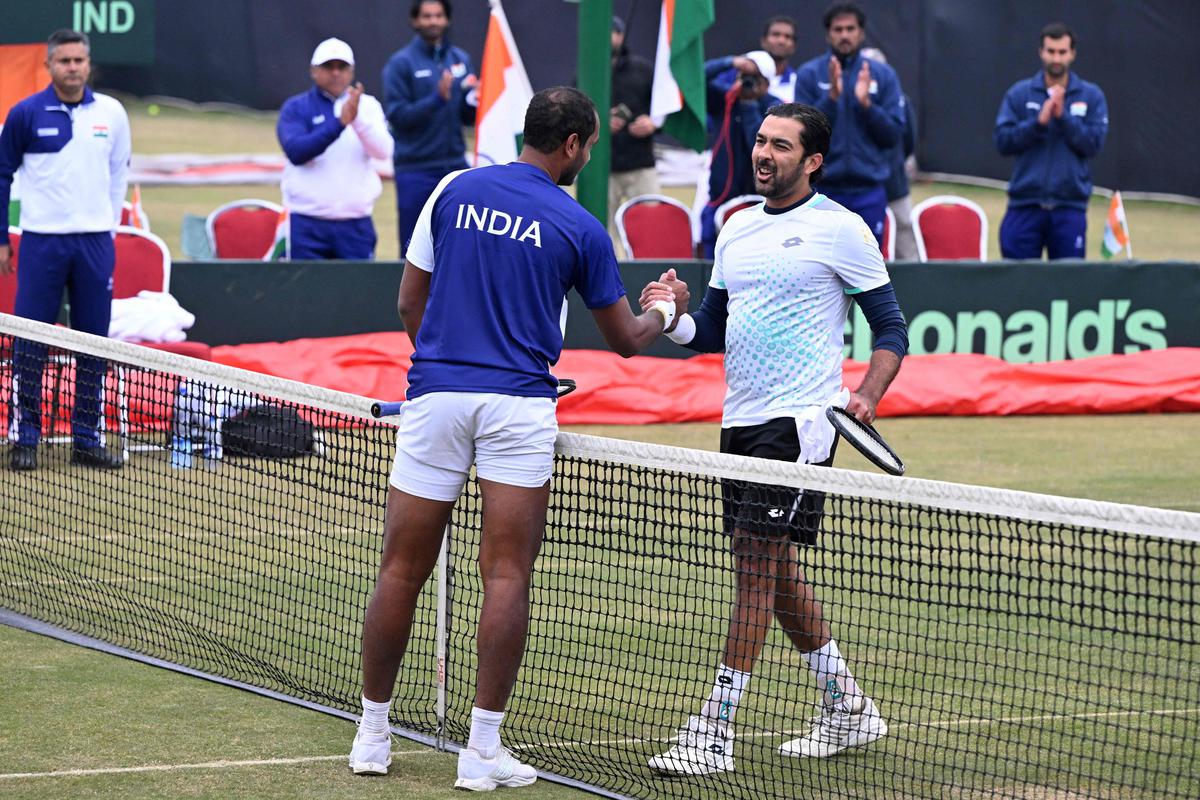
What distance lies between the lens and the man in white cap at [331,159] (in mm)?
12906

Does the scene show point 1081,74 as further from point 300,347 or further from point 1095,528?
point 1095,528

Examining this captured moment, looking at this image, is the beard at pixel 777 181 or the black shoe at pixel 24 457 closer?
the beard at pixel 777 181

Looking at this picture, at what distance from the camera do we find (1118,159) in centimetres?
2675

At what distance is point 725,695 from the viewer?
564cm

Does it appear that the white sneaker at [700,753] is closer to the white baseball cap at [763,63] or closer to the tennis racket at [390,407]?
the tennis racket at [390,407]

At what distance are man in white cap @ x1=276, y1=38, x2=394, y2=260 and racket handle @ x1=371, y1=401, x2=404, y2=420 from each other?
711cm

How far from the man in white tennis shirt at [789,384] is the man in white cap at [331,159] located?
7.32m

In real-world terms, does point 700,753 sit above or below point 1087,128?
below

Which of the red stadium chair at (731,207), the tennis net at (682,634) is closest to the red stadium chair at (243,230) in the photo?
the red stadium chair at (731,207)

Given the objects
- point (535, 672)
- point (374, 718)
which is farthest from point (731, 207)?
point (374, 718)

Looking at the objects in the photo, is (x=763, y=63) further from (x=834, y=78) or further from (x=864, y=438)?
(x=864, y=438)

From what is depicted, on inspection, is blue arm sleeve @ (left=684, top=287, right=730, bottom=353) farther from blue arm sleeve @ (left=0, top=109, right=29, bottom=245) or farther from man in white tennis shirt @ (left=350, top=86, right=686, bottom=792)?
blue arm sleeve @ (left=0, top=109, right=29, bottom=245)

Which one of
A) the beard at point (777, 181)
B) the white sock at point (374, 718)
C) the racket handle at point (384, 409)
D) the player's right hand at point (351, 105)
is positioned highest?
the player's right hand at point (351, 105)

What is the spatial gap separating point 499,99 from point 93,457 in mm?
4946
